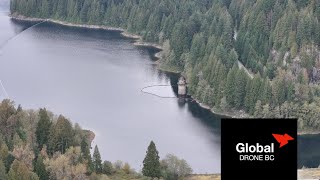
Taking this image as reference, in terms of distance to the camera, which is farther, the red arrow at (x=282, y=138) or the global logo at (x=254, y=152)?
the red arrow at (x=282, y=138)

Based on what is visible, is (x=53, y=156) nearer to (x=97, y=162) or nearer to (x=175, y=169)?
(x=97, y=162)

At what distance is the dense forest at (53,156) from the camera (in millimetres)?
54969

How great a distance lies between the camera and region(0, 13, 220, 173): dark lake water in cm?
7362

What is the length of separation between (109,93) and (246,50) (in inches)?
1084

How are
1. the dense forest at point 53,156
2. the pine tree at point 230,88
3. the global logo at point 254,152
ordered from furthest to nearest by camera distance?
the pine tree at point 230,88 < the dense forest at point 53,156 < the global logo at point 254,152

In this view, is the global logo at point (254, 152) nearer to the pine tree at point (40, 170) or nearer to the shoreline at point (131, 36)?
the pine tree at point (40, 170)

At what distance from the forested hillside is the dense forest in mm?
29836

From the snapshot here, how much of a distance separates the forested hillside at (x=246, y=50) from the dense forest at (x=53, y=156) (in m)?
29.8

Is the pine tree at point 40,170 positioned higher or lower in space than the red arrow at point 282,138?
lower

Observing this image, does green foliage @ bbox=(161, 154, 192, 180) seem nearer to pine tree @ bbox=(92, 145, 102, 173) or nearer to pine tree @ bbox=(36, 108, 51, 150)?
pine tree @ bbox=(92, 145, 102, 173)

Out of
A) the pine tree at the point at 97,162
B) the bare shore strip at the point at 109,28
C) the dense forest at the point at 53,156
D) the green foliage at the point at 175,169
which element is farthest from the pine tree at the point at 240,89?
the bare shore strip at the point at 109,28

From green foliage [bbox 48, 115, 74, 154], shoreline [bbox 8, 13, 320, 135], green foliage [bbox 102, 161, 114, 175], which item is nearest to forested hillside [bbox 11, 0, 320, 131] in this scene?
shoreline [bbox 8, 13, 320, 135]

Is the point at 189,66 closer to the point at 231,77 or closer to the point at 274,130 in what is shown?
the point at 231,77

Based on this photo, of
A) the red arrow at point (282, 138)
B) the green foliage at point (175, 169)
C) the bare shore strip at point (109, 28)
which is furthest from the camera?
the bare shore strip at point (109, 28)
